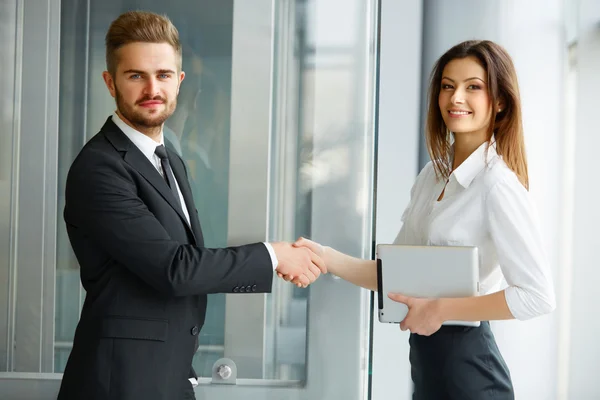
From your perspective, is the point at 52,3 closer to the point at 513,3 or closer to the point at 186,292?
the point at 186,292

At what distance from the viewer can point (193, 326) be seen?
1.79m

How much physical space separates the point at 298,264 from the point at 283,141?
1.34 ft

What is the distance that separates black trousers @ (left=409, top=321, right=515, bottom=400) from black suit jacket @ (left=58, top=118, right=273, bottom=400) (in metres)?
0.48

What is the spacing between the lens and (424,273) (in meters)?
1.76

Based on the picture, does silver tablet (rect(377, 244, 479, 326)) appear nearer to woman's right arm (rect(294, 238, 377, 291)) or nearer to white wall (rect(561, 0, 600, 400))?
woman's right arm (rect(294, 238, 377, 291))

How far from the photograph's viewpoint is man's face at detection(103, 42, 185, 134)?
72.3 inches

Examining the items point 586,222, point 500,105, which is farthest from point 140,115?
point 586,222

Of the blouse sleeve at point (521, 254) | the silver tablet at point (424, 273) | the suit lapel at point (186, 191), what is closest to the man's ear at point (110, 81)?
the suit lapel at point (186, 191)

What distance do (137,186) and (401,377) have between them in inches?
40.6

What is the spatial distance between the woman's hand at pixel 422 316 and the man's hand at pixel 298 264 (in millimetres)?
305

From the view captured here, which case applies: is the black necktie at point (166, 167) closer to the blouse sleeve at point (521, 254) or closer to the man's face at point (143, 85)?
the man's face at point (143, 85)

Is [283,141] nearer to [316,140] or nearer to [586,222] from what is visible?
[316,140]

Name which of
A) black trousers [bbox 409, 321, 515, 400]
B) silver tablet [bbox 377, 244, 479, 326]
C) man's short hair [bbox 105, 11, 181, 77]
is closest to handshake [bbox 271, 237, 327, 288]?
silver tablet [bbox 377, 244, 479, 326]

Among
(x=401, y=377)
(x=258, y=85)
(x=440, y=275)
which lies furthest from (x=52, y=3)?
(x=401, y=377)
